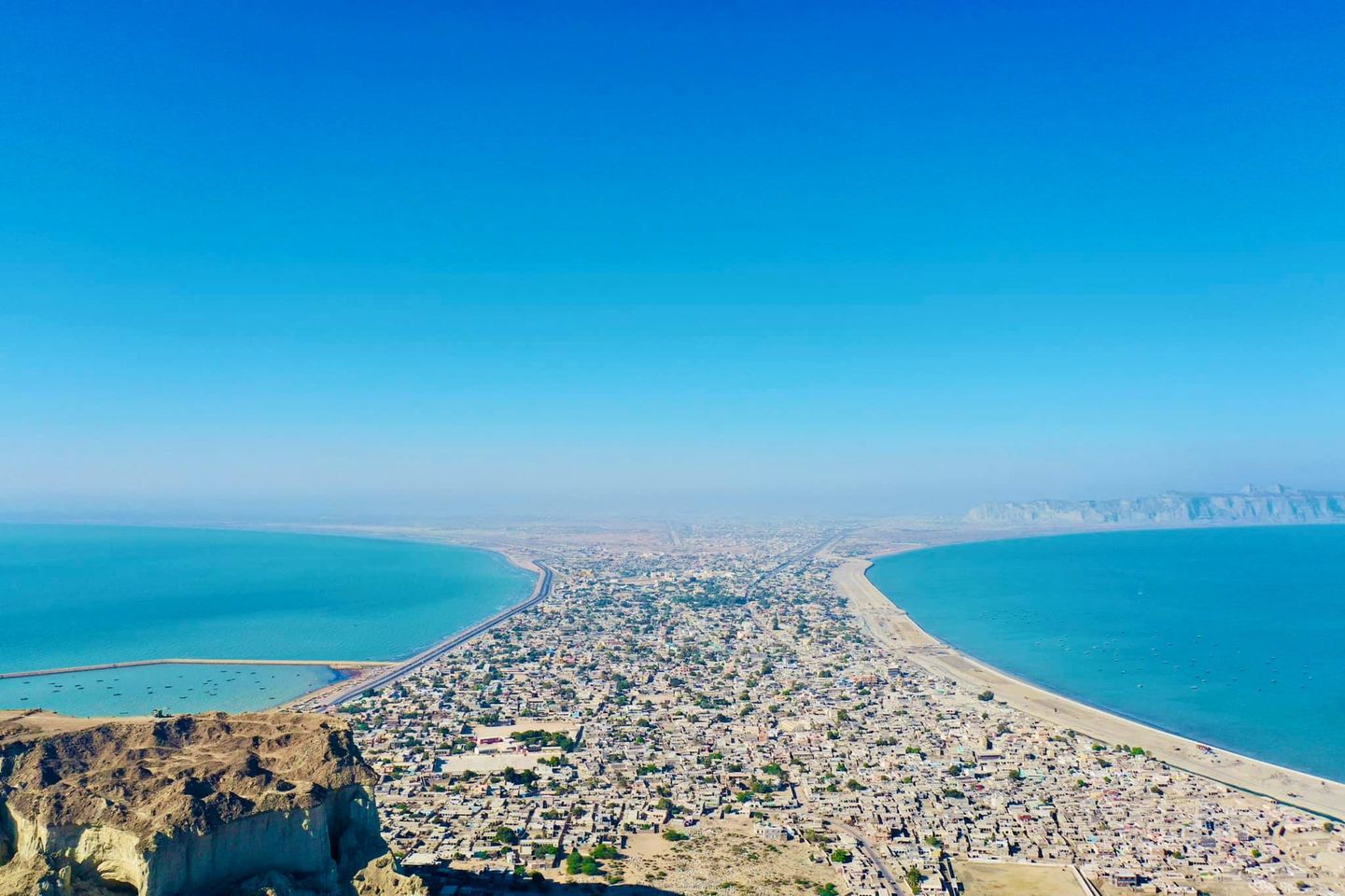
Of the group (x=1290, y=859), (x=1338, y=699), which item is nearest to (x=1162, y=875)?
(x=1290, y=859)

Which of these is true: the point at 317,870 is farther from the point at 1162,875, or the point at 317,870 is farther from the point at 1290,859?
the point at 1290,859

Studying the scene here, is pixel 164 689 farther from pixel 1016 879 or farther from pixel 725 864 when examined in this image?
pixel 1016 879

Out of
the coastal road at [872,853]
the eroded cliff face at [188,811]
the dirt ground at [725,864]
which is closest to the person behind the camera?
→ the eroded cliff face at [188,811]

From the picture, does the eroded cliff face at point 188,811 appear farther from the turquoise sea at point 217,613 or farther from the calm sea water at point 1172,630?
the calm sea water at point 1172,630

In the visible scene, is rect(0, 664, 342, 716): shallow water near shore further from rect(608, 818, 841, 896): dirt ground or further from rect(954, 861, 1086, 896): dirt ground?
rect(954, 861, 1086, 896): dirt ground

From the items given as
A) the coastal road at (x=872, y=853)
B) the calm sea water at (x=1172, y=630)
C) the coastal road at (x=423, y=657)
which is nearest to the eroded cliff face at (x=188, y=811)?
the coastal road at (x=872, y=853)

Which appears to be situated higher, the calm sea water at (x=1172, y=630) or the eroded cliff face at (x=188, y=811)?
the eroded cliff face at (x=188, y=811)

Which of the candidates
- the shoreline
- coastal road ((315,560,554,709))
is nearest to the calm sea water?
the shoreline

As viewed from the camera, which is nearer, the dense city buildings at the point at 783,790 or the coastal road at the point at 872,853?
the coastal road at the point at 872,853
